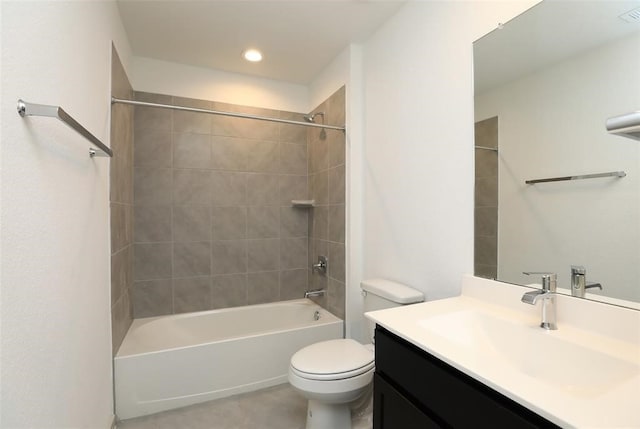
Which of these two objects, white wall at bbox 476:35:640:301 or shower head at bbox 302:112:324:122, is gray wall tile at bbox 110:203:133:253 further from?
white wall at bbox 476:35:640:301

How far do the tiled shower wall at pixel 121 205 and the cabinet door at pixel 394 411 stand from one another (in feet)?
4.96

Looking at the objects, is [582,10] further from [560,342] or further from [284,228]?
[284,228]

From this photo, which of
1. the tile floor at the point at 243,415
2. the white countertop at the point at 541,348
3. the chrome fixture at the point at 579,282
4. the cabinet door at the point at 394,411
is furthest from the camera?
the tile floor at the point at 243,415

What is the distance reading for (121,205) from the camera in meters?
1.91

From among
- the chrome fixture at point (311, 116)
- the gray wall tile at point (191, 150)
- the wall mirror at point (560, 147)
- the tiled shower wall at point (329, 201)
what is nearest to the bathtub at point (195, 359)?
the tiled shower wall at point (329, 201)

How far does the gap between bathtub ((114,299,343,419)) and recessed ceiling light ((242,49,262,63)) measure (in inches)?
81.9

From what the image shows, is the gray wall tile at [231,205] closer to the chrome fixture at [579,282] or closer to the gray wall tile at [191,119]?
the gray wall tile at [191,119]

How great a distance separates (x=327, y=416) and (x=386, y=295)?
2.24 ft

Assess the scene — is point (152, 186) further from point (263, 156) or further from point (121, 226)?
point (263, 156)

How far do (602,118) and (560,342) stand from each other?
2.35 feet

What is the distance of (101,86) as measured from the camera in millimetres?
1472

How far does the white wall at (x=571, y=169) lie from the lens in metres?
0.89

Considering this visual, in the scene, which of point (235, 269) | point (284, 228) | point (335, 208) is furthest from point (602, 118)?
point (235, 269)

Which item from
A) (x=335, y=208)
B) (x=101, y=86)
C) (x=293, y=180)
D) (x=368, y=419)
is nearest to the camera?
(x=101, y=86)
